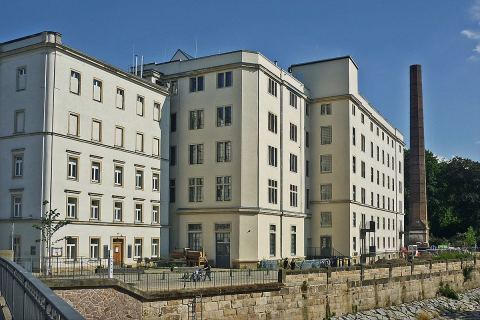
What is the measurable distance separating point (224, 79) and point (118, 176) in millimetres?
13502

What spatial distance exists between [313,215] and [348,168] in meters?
6.25

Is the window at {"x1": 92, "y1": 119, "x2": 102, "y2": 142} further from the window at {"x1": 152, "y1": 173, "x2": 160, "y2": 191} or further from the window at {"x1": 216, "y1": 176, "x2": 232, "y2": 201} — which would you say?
the window at {"x1": 216, "y1": 176, "x2": 232, "y2": 201}

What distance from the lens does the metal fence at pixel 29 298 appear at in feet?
21.7

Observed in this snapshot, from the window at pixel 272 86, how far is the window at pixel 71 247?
76.3ft

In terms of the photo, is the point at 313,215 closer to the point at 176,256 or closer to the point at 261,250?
the point at 261,250

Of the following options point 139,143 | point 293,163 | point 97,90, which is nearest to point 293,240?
point 293,163

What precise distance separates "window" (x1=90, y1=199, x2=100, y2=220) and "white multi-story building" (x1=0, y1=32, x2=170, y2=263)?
7 cm

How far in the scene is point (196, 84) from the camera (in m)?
55.4

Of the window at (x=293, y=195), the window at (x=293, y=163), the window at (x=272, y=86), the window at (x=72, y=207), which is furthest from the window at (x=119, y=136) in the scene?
the window at (x=293, y=195)

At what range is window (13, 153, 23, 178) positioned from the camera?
4159 cm

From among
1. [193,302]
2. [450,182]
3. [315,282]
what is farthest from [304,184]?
[450,182]

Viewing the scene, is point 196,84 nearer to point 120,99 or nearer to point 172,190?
point 120,99

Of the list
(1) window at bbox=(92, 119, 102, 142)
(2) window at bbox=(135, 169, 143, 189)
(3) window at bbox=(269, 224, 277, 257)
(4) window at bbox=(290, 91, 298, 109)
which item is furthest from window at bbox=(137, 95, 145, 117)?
(4) window at bbox=(290, 91, 298, 109)

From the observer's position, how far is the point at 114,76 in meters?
47.5
